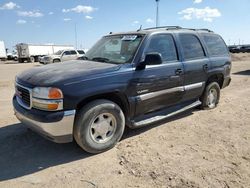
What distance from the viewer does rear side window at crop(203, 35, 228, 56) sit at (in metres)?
6.29

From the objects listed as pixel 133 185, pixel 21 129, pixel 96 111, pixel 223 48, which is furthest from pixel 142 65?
pixel 223 48

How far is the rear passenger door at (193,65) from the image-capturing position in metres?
5.45

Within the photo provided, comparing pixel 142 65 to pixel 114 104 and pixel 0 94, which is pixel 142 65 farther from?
pixel 0 94

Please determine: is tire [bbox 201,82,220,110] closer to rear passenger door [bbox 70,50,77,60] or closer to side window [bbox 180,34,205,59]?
side window [bbox 180,34,205,59]

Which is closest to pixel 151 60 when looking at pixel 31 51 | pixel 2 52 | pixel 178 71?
pixel 178 71

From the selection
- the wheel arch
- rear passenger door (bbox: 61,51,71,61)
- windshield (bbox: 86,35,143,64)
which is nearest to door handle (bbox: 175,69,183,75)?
windshield (bbox: 86,35,143,64)

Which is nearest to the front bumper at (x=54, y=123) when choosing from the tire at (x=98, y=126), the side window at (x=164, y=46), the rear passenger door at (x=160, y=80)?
the tire at (x=98, y=126)

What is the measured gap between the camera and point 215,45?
658 centimetres

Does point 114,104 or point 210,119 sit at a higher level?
point 114,104

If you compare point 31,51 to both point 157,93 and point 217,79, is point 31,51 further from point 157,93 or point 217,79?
point 157,93

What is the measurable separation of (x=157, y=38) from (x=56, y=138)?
2.56m

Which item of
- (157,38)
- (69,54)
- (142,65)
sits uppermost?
(157,38)

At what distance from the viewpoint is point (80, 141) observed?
390cm

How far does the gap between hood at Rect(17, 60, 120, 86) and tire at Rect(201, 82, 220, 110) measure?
2.90 metres
